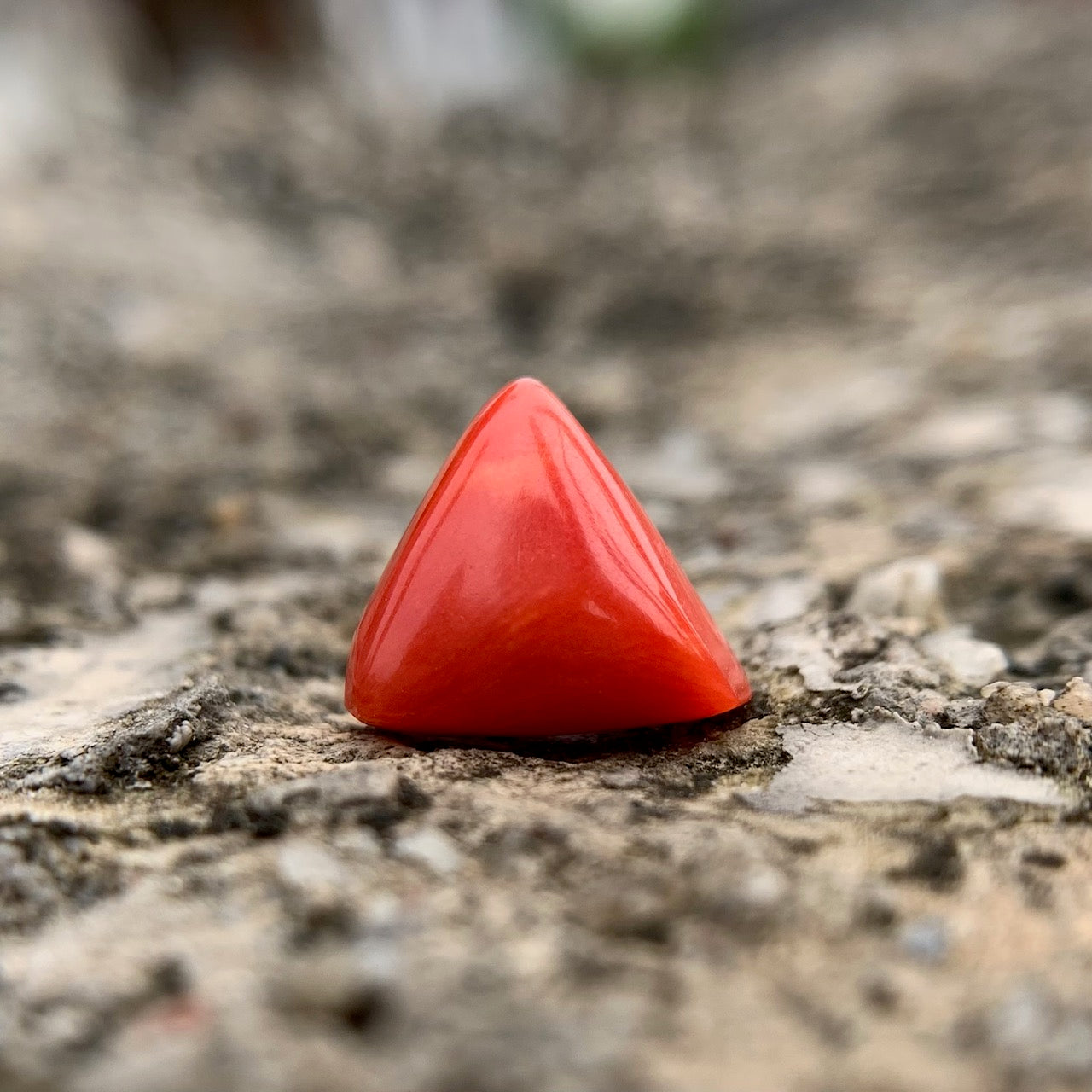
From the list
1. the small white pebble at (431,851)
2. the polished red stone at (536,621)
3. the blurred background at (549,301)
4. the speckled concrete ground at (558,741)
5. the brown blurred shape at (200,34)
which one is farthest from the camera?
the brown blurred shape at (200,34)

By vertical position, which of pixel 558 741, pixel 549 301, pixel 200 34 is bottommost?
pixel 558 741

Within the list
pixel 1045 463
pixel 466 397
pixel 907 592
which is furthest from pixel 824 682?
pixel 466 397

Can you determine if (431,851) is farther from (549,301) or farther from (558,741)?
(549,301)

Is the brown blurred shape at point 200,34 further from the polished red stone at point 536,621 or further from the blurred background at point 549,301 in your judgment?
the polished red stone at point 536,621

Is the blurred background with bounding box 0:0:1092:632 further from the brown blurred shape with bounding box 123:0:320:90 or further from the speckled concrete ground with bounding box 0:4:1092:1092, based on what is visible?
the brown blurred shape with bounding box 123:0:320:90

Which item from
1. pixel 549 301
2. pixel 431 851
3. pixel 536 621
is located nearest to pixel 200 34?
pixel 549 301

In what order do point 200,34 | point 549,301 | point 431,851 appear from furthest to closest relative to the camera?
point 200,34
point 549,301
point 431,851

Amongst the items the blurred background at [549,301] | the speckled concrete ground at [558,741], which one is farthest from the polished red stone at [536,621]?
the blurred background at [549,301]
